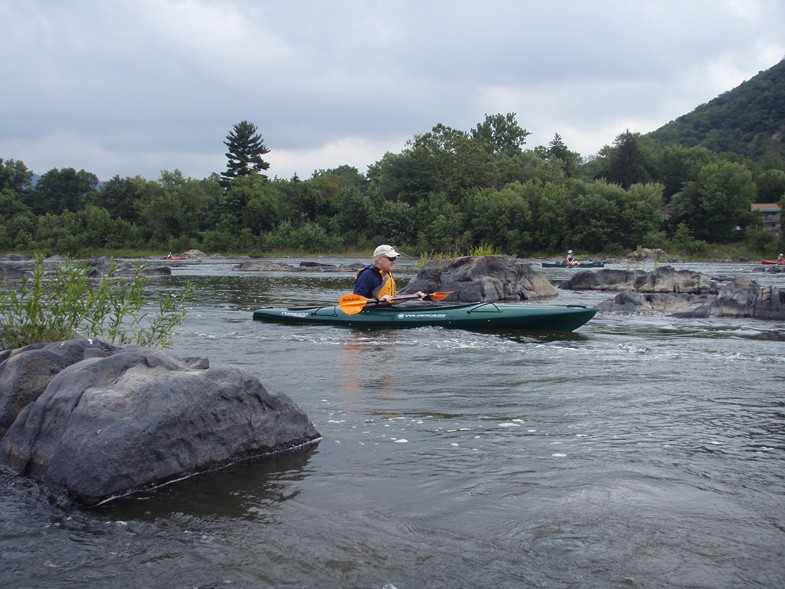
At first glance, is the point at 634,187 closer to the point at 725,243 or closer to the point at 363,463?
the point at 725,243

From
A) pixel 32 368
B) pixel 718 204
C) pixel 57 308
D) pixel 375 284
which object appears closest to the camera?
pixel 32 368

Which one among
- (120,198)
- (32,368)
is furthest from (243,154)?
(32,368)

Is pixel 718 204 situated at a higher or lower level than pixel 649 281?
higher

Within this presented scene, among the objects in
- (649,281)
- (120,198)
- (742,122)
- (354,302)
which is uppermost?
(742,122)

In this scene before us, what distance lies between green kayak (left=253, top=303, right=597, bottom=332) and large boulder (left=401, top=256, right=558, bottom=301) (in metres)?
5.23

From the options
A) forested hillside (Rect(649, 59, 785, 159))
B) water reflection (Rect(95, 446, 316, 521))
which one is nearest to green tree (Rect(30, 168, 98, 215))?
forested hillside (Rect(649, 59, 785, 159))

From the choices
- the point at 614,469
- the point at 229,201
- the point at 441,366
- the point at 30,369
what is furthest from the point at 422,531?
the point at 229,201

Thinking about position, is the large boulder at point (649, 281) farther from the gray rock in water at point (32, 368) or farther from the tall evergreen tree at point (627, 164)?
the tall evergreen tree at point (627, 164)

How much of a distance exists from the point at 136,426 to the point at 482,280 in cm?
1271

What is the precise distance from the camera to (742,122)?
287 feet

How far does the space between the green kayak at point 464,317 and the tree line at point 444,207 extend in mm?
39943

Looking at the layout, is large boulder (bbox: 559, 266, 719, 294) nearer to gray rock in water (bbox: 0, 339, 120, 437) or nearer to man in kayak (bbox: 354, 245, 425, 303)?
man in kayak (bbox: 354, 245, 425, 303)

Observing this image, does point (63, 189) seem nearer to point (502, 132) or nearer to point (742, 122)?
point (502, 132)

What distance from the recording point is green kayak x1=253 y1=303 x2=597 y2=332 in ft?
33.1
